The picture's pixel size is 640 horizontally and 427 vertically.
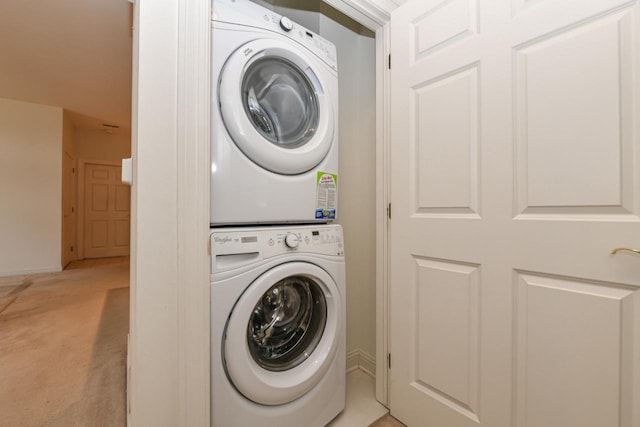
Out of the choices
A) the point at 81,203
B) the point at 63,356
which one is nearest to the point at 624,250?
the point at 63,356

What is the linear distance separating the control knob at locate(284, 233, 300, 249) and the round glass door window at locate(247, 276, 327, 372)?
0.44ft

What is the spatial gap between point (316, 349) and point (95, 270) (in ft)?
14.5

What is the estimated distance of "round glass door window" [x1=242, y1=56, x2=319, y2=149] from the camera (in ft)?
3.44

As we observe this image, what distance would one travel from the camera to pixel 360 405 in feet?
4.40

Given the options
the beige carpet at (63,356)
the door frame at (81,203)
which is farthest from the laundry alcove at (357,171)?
the door frame at (81,203)

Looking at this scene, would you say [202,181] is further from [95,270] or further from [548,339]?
[95,270]

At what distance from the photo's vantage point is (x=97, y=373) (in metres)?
1.50

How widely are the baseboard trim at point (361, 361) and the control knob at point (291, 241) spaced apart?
997 mm

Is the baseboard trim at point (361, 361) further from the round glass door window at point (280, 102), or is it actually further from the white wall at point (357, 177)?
the round glass door window at point (280, 102)

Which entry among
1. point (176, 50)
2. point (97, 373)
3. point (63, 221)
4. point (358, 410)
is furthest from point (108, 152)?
point (358, 410)

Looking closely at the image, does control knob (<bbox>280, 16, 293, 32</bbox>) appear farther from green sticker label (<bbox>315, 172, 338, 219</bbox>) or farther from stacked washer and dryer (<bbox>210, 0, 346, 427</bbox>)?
green sticker label (<bbox>315, 172, 338, 219</bbox>)

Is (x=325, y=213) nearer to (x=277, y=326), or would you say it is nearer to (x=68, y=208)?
(x=277, y=326)

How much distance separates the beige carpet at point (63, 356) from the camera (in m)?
1.22

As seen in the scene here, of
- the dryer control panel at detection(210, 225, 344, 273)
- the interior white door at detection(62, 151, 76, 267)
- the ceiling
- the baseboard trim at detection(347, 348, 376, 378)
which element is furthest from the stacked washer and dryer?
the interior white door at detection(62, 151, 76, 267)
